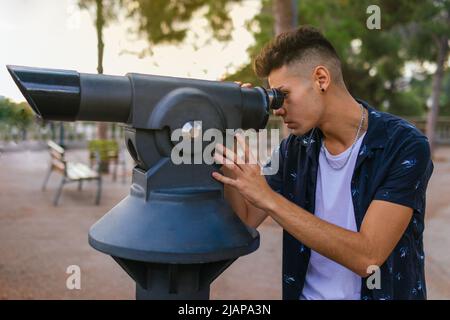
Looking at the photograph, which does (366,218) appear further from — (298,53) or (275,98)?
(298,53)

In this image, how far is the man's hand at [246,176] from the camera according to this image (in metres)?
1.12

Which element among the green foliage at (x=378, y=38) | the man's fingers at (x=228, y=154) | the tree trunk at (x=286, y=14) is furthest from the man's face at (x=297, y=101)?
the tree trunk at (x=286, y=14)

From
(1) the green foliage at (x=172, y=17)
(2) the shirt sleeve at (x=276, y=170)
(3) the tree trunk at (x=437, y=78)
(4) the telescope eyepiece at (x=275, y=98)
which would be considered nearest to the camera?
(4) the telescope eyepiece at (x=275, y=98)

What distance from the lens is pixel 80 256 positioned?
4617 mm

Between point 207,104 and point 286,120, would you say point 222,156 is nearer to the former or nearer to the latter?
point 207,104

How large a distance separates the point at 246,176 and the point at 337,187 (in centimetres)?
53

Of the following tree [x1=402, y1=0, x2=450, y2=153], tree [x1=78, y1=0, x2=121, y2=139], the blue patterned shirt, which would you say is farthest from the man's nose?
tree [x1=402, y1=0, x2=450, y2=153]

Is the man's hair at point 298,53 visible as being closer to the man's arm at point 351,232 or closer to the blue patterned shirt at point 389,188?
the blue patterned shirt at point 389,188

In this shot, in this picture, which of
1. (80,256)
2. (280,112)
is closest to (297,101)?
(280,112)

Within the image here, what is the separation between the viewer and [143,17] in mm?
10945

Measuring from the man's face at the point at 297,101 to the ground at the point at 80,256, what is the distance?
2.55 metres

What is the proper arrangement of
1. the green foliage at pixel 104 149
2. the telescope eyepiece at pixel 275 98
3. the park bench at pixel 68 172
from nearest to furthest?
the telescope eyepiece at pixel 275 98, the park bench at pixel 68 172, the green foliage at pixel 104 149

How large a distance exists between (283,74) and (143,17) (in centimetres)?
1007

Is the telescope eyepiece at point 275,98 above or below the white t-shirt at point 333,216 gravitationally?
above
